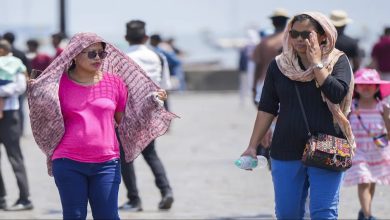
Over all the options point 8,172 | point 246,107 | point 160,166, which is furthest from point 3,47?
point 246,107

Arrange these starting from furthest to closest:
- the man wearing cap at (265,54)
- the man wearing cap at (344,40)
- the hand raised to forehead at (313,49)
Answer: the man wearing cap at (265,54) < the man wearing cap at (344,40) < the hand raised to forehead at (313,49)

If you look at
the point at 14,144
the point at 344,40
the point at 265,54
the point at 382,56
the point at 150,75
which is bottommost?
the point at 382,56

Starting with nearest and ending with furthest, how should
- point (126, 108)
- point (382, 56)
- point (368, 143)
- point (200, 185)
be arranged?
point (126, 108), point (368, 143), point (200, 185), point (382, 56)

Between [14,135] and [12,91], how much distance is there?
473mm

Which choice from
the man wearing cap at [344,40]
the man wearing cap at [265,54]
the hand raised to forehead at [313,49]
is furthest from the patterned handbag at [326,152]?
the man wearing cap at [265,54]

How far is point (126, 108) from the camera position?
7.74m

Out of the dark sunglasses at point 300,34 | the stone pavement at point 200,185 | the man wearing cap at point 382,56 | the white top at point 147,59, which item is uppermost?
the dark sunglasses at point 300,34

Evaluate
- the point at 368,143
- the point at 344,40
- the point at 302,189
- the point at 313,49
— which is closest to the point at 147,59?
the point at 344,40

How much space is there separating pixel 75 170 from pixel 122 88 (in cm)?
65

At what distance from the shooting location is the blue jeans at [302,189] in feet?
23.9

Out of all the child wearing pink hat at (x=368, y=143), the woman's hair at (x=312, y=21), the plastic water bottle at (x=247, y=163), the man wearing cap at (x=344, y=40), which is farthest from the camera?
the man wearing cap at (x=344, y=40)

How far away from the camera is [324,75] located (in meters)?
7.16

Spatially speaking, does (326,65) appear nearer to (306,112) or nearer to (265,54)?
(306,112)

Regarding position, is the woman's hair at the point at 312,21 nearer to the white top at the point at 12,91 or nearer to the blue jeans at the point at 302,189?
the blue jeans at the point at 302,189
